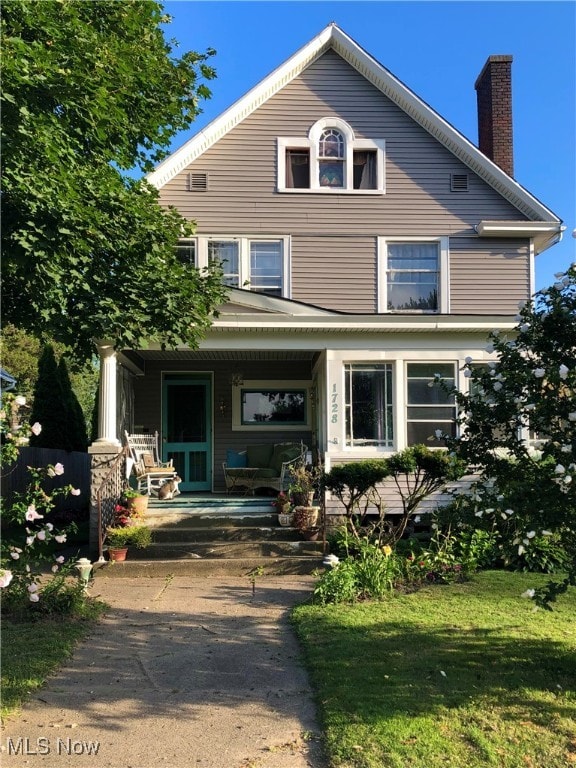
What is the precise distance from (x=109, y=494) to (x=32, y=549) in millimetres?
2570

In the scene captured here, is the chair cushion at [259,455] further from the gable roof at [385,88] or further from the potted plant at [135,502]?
the gable roof at [385,88]

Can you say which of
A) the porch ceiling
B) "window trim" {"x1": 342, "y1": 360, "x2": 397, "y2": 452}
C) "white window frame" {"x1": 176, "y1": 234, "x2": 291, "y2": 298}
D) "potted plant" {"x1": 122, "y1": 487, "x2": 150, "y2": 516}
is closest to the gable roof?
"white window frame" {"x1": 176, "y1": 234, "x2": 291, "y2": 298}

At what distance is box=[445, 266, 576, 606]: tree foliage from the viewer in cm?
427

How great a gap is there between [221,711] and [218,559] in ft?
14.4

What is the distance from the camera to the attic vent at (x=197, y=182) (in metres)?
12.3

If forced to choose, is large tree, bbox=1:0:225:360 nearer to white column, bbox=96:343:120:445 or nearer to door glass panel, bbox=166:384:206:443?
white column, bbox=96:343:120:445

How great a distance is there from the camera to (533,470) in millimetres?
4758

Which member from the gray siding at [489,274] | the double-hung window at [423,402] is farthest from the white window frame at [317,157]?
the double-hung window at [423,402]

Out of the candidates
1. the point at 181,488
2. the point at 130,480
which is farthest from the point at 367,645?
A: the point at 181,488

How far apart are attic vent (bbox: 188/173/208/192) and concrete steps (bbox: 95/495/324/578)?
6.36 meters

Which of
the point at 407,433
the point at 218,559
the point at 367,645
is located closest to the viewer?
the point at 367,645

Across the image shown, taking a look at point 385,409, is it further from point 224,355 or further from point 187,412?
point 187,412

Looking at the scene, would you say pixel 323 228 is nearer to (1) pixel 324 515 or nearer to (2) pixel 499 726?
(1) pixel 324 515

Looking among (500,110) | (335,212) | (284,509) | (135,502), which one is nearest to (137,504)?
(135,502)
